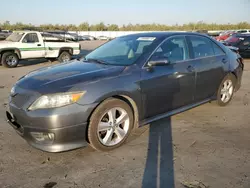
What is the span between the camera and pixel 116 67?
364 cm

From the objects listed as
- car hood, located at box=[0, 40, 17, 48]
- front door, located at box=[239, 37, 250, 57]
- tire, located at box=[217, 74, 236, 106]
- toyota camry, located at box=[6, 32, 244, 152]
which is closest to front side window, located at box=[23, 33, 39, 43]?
car hood, located at box=[0, 40, 17, 48]

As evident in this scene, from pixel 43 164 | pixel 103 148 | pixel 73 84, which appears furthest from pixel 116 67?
pixel 43 164

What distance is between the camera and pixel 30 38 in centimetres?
1253

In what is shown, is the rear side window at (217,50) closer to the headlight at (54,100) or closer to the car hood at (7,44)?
the headlight at (54,100)

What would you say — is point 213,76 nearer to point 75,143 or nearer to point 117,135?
point 117,135

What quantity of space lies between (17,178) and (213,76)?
3.69 metres

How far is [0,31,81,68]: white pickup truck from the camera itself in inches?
469

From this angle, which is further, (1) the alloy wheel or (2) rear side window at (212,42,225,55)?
(2) rear side window at (212,42,225,55)

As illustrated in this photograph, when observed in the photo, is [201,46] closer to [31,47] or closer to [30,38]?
[31,47]

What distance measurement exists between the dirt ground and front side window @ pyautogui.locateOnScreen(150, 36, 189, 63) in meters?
1.15

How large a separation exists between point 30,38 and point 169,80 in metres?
10.4

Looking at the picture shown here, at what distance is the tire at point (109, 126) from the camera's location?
3207 millimetres

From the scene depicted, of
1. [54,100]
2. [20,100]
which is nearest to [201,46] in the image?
[54,100]

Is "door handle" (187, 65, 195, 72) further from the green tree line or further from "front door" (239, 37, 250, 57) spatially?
the green tree line
